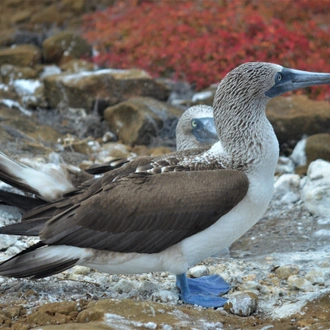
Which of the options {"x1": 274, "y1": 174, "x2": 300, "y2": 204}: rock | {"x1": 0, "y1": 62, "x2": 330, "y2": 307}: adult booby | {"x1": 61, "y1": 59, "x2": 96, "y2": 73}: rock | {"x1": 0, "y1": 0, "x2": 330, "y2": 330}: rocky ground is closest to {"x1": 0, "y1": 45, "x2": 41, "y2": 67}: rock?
{"x1": 0, "y1": 0, "x2": 330, "y2": 330}: rocky ground

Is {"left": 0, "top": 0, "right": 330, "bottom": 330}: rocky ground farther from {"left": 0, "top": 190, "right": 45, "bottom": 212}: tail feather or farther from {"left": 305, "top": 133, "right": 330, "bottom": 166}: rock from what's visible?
{"left": 0, "top": 190, "right": 45, "bottom": 212}: tail feather

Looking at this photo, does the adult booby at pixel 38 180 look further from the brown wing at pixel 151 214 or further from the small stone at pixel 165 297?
the small stone at pixel 165 297

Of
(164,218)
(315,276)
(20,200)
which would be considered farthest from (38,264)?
(315,276)

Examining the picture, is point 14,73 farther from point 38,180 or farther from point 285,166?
point 38,180

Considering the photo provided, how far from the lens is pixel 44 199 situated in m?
5.41

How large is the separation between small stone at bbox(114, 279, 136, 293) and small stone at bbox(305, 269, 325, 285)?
4.30ft

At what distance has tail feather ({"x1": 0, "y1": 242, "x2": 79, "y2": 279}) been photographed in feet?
16.2

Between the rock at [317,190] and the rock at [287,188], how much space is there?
0.10 metres

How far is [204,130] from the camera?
7473 millimetres

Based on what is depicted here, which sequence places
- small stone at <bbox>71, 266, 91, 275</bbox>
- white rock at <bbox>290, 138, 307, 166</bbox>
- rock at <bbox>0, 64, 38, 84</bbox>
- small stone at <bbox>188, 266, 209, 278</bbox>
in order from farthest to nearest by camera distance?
rock at <bbox>0, 64, 38, 84</bbox>
white rock at <bbox>290, 138, 307, 166</bbox>
small stone at <bbox>188, 266, 209, 278</bbox>
small stone at <bbox>71, 266, 91, 275</bbox>

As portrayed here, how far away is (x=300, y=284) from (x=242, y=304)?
613mm

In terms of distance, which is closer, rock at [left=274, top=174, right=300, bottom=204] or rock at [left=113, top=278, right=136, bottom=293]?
rock at [left=113, top=278, right=136, bottom=293]

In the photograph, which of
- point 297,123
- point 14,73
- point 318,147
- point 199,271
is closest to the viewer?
point 199,271

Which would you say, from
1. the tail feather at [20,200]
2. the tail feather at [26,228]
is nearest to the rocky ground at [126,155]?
the tail feather at [26,228]
